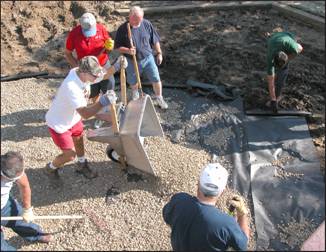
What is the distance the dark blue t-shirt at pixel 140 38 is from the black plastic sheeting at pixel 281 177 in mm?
1779

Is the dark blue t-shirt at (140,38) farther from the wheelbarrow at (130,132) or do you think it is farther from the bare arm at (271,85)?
the bare arm at (271,85)

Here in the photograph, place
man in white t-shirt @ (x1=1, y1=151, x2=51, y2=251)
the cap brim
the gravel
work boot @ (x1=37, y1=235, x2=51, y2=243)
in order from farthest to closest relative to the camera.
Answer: the cap brim, the gravel, work boot @ (x1=37, y1=235, x2=51, y2=243), man in white t-shirt @ (x1=1, y1=151, x2=51, y2=251)

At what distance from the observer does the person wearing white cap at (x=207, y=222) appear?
3.54 m

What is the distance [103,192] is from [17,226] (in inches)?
47.9

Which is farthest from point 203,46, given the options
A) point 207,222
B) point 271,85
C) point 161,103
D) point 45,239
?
point 207,222

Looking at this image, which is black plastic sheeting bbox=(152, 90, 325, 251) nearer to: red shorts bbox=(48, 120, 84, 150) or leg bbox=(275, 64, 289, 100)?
leg bbox=(275, 64, 289, 100)

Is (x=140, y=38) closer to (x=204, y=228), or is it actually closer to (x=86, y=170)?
(x=86, y=170)

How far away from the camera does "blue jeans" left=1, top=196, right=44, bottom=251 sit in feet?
15.0

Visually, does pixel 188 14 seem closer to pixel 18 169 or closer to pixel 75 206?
pixel 75 206

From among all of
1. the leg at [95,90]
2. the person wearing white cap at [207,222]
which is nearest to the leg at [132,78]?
the leg at [95,90]

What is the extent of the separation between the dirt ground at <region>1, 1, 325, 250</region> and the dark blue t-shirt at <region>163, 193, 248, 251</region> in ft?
5.01

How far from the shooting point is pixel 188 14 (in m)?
9.34

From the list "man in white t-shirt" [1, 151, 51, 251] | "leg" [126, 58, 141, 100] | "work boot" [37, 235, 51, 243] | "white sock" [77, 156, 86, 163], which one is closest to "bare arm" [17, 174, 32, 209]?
"man in white t-shirt" [1, 151, 51, 251]

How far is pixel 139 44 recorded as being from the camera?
6312 millimetres
